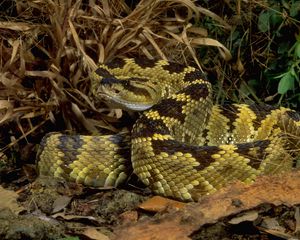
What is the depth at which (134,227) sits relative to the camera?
15.6ft

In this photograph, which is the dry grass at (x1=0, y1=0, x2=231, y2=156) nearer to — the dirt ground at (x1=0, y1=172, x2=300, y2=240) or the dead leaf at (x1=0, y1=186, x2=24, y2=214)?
the dead leaf at (x1=0, y1=186, x2=24, y2=214)

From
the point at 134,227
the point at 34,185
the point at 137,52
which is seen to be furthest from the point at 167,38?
the point at 134,227

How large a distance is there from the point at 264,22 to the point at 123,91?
1993 millimetres

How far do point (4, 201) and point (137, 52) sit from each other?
221 centimetres

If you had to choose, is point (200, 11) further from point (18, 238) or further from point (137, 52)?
point (18, 238)

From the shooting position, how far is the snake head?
6.23 m

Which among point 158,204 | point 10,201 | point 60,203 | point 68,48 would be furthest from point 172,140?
point 68,48

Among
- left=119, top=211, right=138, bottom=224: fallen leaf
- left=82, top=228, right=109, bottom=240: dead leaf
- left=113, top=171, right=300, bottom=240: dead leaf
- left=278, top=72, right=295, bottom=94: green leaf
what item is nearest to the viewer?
left=113, top=171, right=300, bottom=240: dead leaf

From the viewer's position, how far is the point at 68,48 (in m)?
6.72

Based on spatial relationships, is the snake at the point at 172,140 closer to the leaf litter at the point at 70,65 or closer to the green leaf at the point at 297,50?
the leaf litter at the point at 70,65

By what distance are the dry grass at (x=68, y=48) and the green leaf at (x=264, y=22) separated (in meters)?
0.59

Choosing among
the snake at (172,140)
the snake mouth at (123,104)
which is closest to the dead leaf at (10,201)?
the snake at (172,140)

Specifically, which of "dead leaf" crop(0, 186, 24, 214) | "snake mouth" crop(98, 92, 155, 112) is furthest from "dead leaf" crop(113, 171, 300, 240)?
"snake mouth" crop(98, 92, 155, 112)

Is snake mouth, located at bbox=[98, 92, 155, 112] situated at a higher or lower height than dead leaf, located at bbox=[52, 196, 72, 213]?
higher
